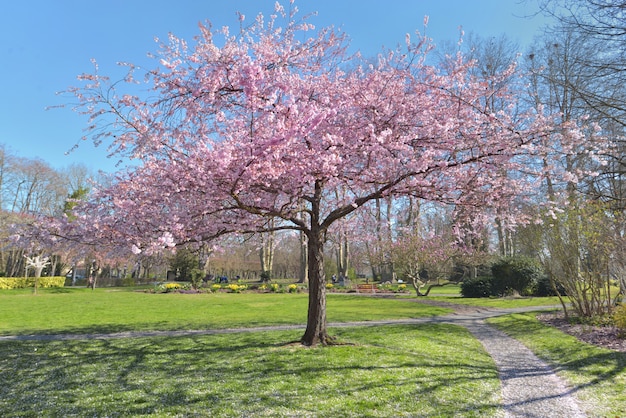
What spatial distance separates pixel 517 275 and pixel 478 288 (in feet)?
7.37

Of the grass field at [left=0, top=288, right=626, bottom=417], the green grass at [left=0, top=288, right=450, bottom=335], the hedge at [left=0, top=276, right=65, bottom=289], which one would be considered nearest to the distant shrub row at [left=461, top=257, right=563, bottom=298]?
the green grass at [left=0, top=288, right=450, bottom=335]

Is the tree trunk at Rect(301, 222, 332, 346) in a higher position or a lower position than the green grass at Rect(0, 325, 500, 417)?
higher

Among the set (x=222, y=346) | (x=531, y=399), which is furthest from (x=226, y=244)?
(x=531, y=399)

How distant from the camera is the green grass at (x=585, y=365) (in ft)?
18.6

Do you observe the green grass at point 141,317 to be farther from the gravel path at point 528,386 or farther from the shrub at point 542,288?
the shrub at point 542,288

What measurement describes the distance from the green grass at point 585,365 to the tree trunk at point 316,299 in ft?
15.0

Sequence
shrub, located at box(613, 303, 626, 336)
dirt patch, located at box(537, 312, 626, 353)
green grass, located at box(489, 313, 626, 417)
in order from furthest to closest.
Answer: shrub, located at box(613, 303, 626, 336) → dirt patch, located at box(537, 312, 626, 353) → green grass, located at box(489, 313, 626, 417)

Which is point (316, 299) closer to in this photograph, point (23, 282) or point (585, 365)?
point (585, 365)

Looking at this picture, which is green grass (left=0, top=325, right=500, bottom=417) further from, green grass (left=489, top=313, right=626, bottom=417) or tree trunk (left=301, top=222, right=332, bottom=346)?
green grass (left=489, top=313, right=626, bottom=417)

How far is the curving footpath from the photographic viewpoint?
5383 mm

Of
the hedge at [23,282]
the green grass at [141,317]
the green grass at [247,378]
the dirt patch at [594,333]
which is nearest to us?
the green grass at [247,378]

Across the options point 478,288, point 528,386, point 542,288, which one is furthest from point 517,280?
point 528,386

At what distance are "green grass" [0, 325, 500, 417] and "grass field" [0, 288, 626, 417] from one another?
0.06ft

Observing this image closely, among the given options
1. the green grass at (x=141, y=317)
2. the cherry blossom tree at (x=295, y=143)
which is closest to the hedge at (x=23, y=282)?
the green grass at (x=141, y=317)
